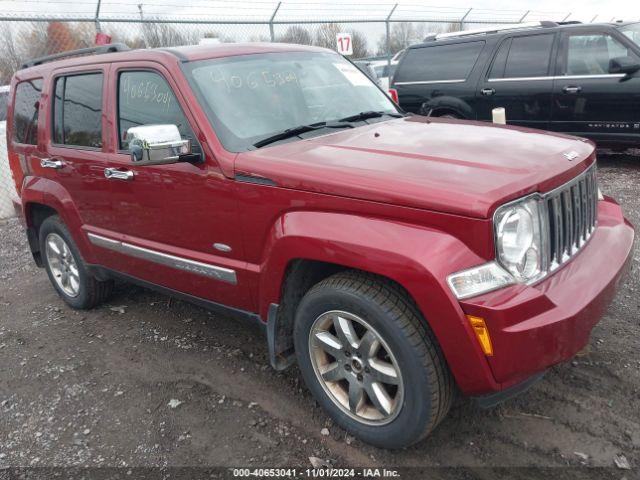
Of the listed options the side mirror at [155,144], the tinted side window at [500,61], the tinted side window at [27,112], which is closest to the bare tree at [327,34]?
the tinted side window at [500,61]

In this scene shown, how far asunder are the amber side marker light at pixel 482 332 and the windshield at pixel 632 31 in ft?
20.8

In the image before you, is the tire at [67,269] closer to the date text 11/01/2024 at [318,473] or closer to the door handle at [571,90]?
the date text 11/01/2024 at [318,473]

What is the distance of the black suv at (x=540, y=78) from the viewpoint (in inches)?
267

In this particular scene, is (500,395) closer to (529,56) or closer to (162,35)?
(529,56)

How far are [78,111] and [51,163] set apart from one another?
471 mm

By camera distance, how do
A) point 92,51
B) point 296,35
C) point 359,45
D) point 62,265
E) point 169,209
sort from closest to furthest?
point 169,209
point 92,51
point 62,265
point 296,35
point 359,45

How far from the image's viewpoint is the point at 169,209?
3.18 m

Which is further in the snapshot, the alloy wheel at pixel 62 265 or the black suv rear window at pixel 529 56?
the black suv rear window at pixel 529 56

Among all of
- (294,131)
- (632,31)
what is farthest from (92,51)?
(632,31)

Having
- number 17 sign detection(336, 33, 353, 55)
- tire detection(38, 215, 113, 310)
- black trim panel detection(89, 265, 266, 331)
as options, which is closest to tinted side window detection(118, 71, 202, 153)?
black trim panel detection(89, 265, 266, 331)

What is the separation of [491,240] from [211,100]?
1.74m

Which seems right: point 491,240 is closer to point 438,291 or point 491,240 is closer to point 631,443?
point 438,291

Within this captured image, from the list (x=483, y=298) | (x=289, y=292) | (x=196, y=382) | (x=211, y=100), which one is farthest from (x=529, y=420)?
(x=211, y=100)

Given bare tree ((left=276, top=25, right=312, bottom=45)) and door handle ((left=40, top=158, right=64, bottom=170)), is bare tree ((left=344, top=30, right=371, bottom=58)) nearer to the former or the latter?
bare tree ((left=276, top=25, right=312, bottom=45))
